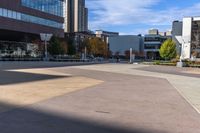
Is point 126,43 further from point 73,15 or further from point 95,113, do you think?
point 95,113

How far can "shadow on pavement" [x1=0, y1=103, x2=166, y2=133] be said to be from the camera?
296 inches

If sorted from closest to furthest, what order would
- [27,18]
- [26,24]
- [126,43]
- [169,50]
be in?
[26,24] → [27,18] → [169,50] → [126,43]

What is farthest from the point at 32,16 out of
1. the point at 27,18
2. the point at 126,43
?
the point at 126,43

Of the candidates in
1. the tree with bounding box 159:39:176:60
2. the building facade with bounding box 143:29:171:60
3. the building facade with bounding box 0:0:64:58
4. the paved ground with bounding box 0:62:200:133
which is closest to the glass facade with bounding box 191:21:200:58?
the tree with bounding box 159:39:176:60

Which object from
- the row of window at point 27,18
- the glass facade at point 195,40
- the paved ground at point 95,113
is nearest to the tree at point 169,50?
the glass facade at point 195,40

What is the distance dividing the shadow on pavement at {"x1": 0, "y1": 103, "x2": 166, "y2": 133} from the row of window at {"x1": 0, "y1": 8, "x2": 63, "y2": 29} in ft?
222

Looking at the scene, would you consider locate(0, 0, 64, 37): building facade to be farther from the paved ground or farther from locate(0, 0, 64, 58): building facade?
the paved ground

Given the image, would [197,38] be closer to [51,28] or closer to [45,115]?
[51,28]

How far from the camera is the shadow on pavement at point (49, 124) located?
7.53 metres

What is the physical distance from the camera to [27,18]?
8175cm

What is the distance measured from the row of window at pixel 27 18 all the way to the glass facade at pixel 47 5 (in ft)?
8.29

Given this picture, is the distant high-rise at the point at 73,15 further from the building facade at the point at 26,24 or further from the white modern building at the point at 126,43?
the building facade at the point at 26,24

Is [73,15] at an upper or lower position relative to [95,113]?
upper

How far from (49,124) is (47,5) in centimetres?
8554
